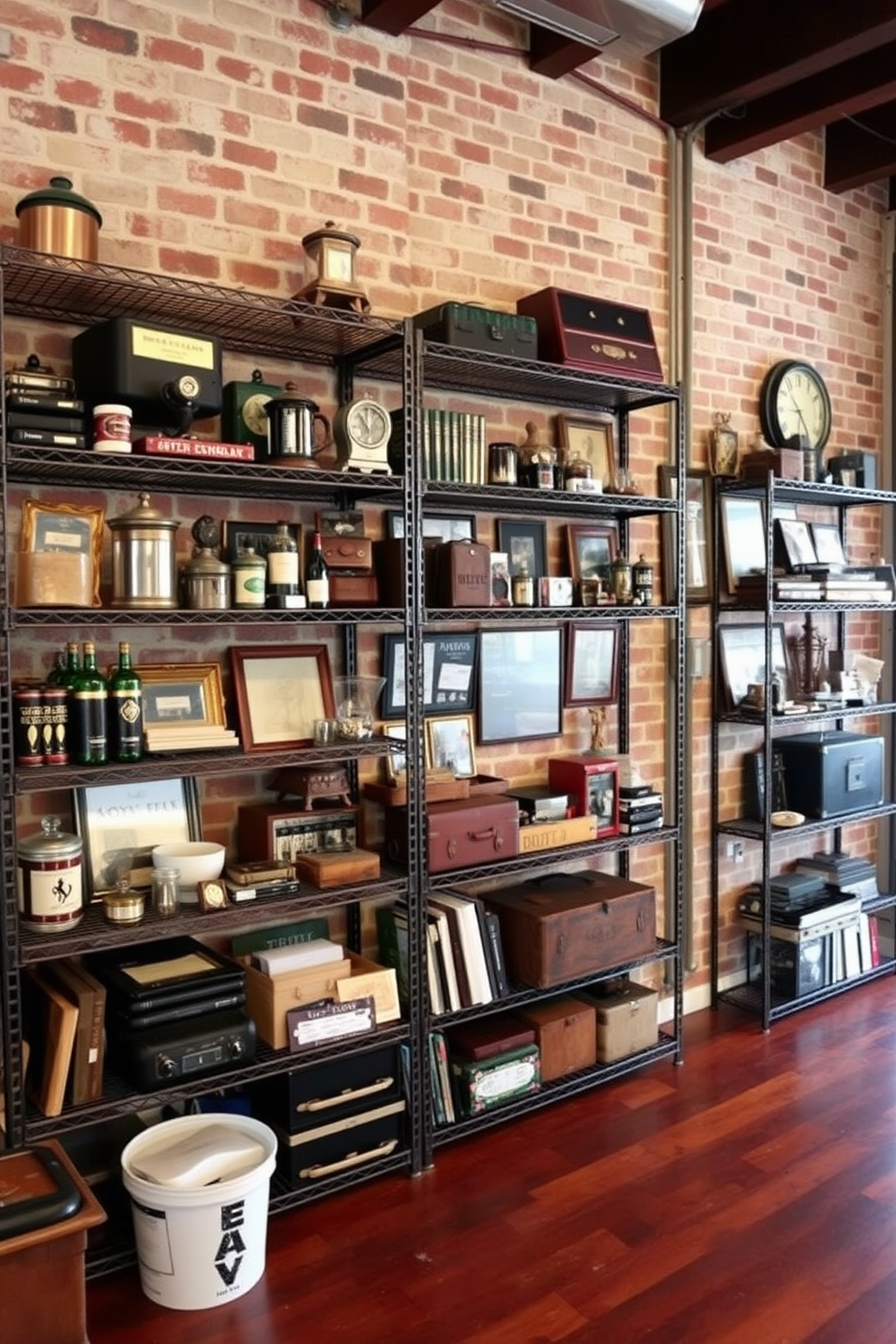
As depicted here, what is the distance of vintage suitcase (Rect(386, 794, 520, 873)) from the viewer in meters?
2.78

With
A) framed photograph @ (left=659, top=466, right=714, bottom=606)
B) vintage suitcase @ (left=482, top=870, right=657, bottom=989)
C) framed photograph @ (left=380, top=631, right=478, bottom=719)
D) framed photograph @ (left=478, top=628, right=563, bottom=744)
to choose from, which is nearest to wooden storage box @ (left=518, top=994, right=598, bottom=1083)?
vintage suitcase @ (left=482, top=870, right=657, bottom=989)

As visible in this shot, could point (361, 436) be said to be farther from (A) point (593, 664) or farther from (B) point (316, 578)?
(A) point (593, 664)

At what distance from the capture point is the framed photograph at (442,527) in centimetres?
298

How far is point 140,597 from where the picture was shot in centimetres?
230

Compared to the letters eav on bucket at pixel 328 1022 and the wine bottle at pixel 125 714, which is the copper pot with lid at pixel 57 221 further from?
the letters eav on bucket at pixel 328 1022

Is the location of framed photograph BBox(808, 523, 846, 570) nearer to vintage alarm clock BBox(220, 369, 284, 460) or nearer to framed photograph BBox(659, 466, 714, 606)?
framed photograph BBox(659, 466, 714, 606)

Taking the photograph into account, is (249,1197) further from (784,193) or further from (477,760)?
(784,193)

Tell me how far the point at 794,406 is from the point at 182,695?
278cm

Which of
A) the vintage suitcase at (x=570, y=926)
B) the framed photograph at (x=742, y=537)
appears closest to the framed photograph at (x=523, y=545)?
the framed photograph at (x=742, y=537)


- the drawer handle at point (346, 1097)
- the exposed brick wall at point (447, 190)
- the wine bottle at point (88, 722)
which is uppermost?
the exposed brick wall at point (447, 190)

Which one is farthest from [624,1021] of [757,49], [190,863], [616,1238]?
[757,49]

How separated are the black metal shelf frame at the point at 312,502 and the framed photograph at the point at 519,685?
9cm

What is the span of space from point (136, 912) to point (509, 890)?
1303 millimetres

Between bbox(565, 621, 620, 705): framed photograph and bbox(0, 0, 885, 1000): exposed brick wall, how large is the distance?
0.09 metres
